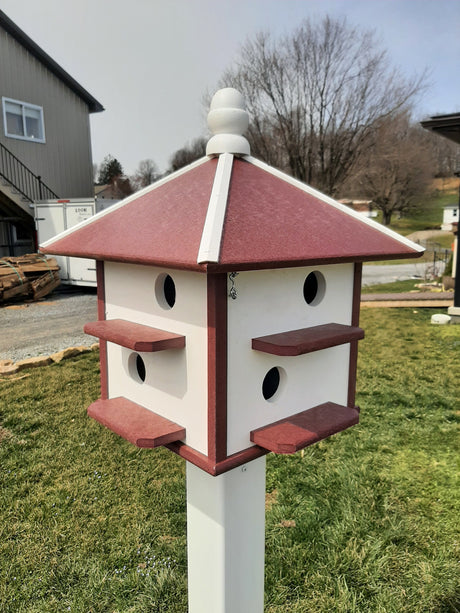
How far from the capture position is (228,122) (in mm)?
1733

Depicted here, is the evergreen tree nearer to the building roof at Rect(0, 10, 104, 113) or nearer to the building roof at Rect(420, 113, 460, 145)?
the building roof at Rect(0, 10, 104, 113)

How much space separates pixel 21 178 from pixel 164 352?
44.6ft

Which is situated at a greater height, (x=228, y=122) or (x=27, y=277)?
(x=228, y=122)

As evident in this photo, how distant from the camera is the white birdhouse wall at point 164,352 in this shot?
1481mm

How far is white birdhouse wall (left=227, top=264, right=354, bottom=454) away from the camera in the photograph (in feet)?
4.82

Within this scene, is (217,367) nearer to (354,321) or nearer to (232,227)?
(232,227)

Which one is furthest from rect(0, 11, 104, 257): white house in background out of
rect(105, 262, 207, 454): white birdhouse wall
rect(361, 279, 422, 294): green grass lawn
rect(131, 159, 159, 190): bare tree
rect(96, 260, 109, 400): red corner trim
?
rect(131, 159, 159, 190): bare tree

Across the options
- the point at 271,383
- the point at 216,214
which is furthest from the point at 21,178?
the point at 216,214

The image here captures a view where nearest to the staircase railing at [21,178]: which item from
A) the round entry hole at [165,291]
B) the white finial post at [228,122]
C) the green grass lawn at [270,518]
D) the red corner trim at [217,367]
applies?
the green grass lawn at [270,518]

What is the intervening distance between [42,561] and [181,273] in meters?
2.24

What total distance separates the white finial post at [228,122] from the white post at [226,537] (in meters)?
1.25

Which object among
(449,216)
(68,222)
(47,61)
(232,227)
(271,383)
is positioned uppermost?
(47,61)

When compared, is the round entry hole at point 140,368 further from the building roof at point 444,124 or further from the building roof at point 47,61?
the building roof at point 47,61

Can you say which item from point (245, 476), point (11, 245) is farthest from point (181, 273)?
point (11, 245)
